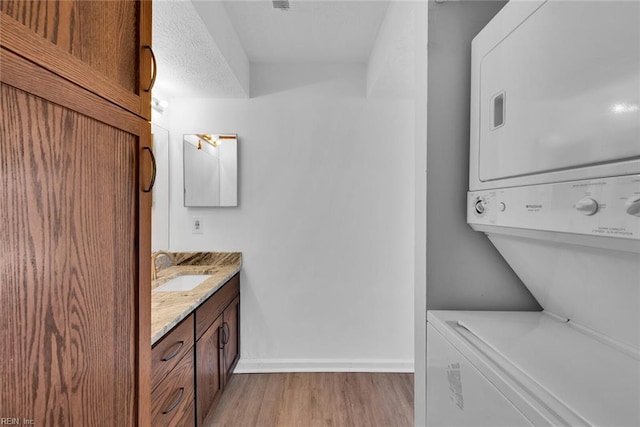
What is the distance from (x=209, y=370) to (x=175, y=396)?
0.51 m

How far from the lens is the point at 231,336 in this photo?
97.1 inches

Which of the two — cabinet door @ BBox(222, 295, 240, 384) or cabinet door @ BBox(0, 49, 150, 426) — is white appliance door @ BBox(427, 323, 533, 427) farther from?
cabinet door @ BBox(222, 295, 240, 384)

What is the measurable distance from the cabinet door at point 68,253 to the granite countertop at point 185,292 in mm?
381

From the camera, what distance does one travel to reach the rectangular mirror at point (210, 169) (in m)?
2.69

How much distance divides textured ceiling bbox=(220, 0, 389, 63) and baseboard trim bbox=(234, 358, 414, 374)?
246cm

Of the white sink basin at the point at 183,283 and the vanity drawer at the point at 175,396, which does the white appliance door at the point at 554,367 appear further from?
the white sink basin at the point at 183,283

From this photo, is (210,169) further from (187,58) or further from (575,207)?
(575,207)

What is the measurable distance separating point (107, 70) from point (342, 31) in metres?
1.80

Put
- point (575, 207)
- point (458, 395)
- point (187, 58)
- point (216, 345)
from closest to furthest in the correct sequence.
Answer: point (575, 207) < point (458, 395) < point (187, 58) < point (216, 345)

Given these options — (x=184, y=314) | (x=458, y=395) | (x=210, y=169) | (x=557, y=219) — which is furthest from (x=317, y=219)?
(x=557, y=219)

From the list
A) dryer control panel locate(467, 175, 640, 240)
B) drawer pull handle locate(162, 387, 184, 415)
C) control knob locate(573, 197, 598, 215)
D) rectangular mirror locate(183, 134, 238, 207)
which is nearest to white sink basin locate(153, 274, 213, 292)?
rectangular mirror locate(183, 134, 238, 207)

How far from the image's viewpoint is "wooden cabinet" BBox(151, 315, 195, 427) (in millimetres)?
1281

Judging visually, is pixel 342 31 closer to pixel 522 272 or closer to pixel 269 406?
pixel 522 272

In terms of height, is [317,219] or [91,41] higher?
[91,41]
